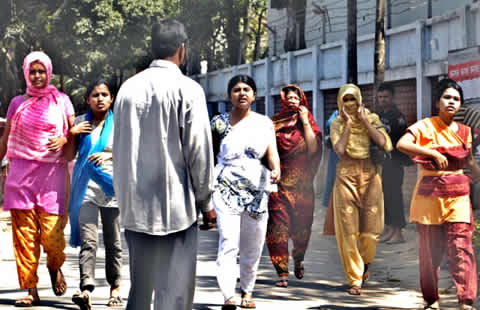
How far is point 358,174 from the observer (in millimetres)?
8945

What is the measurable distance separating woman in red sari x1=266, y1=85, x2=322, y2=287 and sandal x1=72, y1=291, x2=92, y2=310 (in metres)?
2.35

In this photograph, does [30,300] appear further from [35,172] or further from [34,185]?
[35,172]

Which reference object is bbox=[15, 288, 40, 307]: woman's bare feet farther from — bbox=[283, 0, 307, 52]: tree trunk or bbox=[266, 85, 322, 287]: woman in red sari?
bbox=[283, 0, 307, 52]: tree trunk

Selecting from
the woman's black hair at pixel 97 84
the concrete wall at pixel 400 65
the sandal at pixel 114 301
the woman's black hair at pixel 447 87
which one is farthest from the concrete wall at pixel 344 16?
the sandal at pixel 114 301

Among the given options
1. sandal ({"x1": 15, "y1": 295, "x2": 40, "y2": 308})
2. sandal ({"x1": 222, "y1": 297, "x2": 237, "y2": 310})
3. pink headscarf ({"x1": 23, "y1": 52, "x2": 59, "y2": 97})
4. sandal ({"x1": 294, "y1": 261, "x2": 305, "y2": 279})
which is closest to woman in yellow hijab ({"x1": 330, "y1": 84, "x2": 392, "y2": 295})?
sandal ({"x1": 294, "y1": 261, "x2": 305, "y2": 279})

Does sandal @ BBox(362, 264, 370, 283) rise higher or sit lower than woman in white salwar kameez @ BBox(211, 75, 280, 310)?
lower

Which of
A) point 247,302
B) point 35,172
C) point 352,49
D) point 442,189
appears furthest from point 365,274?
point 352,49

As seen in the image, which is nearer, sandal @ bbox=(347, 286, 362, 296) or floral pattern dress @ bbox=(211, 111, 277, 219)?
floral pattern dress @ bbox=(211, 111, 277, 219)

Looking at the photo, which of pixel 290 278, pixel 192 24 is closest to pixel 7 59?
pixel 192 24

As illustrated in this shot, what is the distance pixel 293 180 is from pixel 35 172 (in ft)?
8.61

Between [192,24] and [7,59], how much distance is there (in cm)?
1469

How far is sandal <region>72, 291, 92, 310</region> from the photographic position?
7309 mm

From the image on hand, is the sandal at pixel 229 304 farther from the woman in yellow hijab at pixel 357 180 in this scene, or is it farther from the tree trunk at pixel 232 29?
the tree trunk at pixel 232 29

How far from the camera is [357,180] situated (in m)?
8.95
